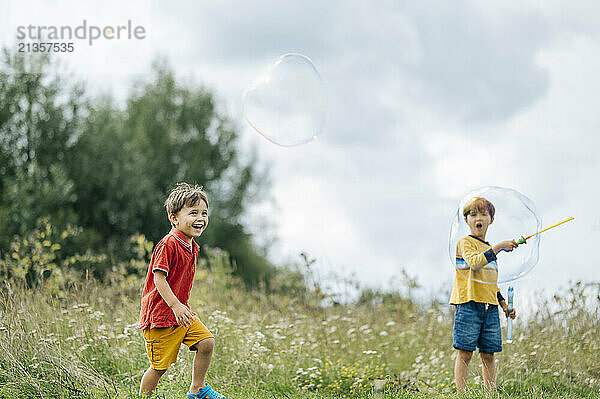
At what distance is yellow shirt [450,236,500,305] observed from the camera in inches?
194

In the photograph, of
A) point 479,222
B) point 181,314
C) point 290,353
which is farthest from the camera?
point 290,353

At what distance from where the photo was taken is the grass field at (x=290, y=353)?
5.12 metres

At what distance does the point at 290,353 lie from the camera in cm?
603

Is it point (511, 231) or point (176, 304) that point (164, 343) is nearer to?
point (176, 304)

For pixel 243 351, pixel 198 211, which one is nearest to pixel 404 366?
pixel 243 351

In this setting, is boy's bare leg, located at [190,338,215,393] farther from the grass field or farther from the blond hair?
the blond hair

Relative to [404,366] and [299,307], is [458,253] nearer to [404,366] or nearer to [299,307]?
[404,366]

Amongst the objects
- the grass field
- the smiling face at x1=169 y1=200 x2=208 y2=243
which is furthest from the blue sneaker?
the smiling face at x1=169 y1=200 x2=208 y2=243

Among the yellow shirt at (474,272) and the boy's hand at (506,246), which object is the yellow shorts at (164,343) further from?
the boy's hand at (506,246)

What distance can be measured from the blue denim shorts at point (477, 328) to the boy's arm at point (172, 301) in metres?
2.02

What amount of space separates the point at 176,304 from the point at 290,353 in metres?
1.98

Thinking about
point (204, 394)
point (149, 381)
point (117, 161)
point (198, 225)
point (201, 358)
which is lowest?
point (204, 394)

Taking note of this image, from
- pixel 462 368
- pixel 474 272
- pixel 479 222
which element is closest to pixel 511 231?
pixel 479 222

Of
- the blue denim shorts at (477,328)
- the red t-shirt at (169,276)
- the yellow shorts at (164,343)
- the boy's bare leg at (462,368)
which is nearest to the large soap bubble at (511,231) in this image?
the blue denim shorts at (477,328)
